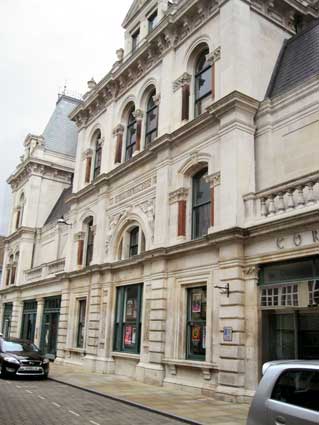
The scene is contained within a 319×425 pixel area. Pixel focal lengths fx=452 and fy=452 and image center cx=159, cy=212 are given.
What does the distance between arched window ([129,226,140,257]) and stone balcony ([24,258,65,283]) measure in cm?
827

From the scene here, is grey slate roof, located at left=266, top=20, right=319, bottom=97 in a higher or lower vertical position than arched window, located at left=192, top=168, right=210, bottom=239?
higher

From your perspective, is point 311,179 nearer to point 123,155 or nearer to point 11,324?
point 123,155

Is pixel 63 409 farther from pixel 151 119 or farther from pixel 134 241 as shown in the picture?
pixel 151 119

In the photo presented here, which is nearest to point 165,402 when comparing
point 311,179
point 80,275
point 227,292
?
point 227,292

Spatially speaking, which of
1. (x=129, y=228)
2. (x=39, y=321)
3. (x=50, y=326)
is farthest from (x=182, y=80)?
(x=39, y=321)

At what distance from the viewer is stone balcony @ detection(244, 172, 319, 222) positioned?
39.3ft

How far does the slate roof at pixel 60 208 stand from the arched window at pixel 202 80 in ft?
56.6

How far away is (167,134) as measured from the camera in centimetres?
1819

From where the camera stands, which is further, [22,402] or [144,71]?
[144,71]

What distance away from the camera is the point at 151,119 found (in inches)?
843

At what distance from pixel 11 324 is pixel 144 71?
22.2 m

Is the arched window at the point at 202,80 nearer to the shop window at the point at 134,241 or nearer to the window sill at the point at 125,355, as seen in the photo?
the shop window at the point at 134,241

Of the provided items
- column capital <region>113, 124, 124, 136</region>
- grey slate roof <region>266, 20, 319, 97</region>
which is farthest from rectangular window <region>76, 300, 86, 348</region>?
grey slate roof <region>266, 20, 319, 97</region>

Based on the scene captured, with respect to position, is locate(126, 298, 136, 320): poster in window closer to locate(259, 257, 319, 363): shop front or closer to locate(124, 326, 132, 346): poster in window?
locate(124, 326, 132, 346): poster in window
